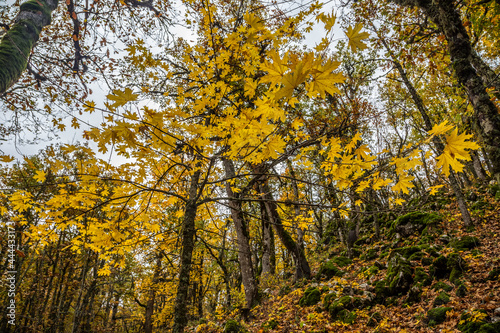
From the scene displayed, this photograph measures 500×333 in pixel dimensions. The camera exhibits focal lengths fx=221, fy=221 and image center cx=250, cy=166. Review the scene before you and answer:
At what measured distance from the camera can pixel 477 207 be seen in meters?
6.95

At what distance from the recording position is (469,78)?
7.13ft

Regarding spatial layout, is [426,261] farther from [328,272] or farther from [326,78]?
[326,78]

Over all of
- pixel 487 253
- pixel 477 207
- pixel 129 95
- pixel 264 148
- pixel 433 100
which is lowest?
pixel 487 253

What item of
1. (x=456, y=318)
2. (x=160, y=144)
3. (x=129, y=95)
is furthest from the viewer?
(x=456, y=318)

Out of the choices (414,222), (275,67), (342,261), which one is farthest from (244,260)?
(414,222)

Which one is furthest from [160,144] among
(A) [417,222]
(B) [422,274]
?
(A) [417,222]

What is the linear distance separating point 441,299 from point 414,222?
11.8ft

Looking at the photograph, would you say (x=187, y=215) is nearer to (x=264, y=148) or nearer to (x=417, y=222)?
(x=264, y=148)

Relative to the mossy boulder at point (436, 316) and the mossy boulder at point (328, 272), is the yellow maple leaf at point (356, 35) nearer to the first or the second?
the mossy boulder at point (436, 316)

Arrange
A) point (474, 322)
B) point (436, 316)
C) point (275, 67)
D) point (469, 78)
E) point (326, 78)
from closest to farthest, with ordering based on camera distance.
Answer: point (326, 78), point (275, 67), point (469, 78), point (474, 322), point (436, 316)

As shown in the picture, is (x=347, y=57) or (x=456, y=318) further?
(x=347, y=57)

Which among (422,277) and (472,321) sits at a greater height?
(422,277)

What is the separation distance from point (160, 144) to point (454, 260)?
585cm

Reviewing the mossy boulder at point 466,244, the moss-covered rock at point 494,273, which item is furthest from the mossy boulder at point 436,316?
the mossy boulder at point 466,244
